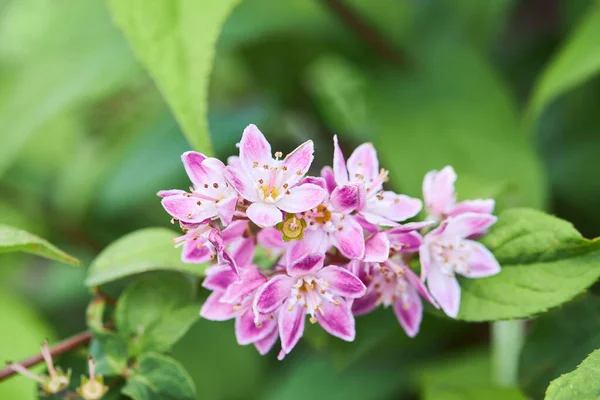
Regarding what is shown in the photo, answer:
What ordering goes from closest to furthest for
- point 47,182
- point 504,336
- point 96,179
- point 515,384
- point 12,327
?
point 515,384
point 504,336
point 12,327
point 96,179
point 47,182

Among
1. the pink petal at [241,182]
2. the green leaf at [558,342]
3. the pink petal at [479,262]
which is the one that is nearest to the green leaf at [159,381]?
the pink petal at [241,182]

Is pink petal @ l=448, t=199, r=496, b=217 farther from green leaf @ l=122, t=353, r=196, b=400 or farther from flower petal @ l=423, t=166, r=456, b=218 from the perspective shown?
green leaf @ l=122, t=353, r=196, b=400

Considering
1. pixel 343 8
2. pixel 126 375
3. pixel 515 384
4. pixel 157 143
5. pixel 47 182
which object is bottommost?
pixel 515 384

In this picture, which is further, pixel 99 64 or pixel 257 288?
pixel 99 64

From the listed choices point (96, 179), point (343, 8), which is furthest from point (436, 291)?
point (96, 179)

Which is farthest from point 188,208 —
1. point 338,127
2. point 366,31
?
point 338,127

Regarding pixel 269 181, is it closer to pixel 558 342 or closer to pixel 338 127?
pixel 558 342

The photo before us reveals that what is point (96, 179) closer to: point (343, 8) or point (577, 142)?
point (343, 8)
